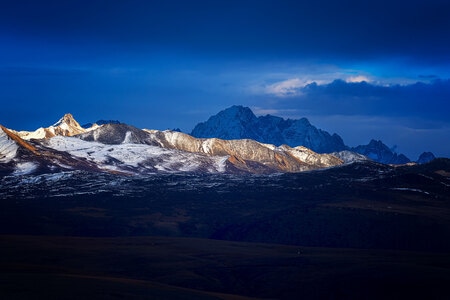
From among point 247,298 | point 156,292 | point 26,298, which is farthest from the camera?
point 247,298

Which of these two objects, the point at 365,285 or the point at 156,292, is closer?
the point at 156,292

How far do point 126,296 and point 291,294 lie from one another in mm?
62254

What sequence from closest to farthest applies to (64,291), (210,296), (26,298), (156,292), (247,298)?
(26,298) < (64,291) < (156,292) < (210,296) < (247,298)

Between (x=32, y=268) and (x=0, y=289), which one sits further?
(x=32, y=268)

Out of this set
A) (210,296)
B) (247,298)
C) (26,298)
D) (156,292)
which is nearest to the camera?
(26,298)

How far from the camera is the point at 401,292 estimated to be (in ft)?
626

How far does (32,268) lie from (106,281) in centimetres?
3071

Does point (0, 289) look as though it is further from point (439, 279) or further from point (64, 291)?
point (439, 279)

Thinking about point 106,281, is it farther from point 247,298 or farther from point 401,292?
point 401,292

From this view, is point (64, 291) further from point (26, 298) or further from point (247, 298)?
point (247, 298)

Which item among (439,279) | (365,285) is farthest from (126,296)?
(439,279)

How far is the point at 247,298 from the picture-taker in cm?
18712

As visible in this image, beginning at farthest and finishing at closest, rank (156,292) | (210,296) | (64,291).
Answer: (210,296), (156,292), (64,291)

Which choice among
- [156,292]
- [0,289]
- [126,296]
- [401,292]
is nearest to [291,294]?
[401,292]
